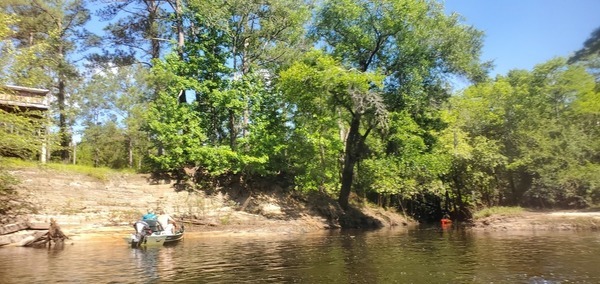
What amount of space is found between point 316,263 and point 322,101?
18517mm

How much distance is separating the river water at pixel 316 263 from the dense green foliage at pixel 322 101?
11693 millimetres

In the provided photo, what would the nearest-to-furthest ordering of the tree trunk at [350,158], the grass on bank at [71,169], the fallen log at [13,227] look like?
the fallen log at [13,227] < the grass on bank at [71,169] < the tree trunk at [350,158]

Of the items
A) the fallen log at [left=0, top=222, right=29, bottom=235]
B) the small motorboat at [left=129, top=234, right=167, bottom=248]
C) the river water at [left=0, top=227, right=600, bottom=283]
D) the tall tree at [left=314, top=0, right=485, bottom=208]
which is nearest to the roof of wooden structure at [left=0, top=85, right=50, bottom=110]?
the fallen log at [left=0, top=222, right=29, bottom=235]

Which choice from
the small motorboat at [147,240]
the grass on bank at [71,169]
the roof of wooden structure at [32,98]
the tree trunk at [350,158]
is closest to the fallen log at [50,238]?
the small motorboat at [147,240]

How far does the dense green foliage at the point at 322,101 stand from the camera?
3092cm

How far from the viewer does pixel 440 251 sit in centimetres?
1745

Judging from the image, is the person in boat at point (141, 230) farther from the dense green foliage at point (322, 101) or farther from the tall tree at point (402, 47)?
the tall tree at point (402, 47)

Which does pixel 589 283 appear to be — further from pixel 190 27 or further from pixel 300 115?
pixel 190 27

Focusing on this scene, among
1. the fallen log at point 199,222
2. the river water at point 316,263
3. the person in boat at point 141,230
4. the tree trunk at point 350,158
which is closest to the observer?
the river water at point 316,263

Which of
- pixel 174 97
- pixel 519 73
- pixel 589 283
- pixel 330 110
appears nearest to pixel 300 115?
pixel 330 110

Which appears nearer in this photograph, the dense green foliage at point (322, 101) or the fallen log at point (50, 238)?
the fallen log at point (50, 238)

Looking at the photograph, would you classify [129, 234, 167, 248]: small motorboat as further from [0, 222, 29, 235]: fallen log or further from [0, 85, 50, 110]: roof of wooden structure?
[0, 85, 50, 110]: roof of wooden structure

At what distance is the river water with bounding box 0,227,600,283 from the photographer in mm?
11797

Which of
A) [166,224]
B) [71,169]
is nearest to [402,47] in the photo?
[166,224]
